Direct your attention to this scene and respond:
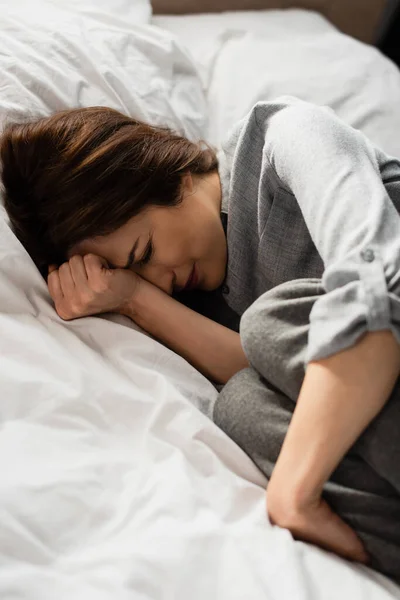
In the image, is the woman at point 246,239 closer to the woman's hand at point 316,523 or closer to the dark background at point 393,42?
the woman's hand at point 316,523

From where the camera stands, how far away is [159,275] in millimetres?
930

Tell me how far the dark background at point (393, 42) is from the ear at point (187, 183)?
1294 mm

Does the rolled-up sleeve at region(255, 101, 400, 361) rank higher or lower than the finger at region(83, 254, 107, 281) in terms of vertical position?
higher

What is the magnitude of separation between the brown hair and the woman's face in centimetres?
2

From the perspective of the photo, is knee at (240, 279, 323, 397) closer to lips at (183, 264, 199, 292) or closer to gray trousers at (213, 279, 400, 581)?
gray trousers at (213, 279, 400, 581)

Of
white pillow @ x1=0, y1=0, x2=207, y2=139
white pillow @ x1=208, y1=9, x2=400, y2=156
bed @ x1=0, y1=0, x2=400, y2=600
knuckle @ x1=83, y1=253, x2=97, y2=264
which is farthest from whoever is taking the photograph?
white pillow @ x1=208, y1=9, x2=400, y2=156

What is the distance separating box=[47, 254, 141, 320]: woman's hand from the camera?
84cm

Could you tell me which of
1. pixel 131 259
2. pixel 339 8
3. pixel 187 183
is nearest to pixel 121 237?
pixel 131 259

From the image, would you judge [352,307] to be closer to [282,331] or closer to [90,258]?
[282,331]

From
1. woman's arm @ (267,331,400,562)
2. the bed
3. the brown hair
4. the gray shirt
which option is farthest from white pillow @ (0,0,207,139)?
woman's arm @ (267,331,400,562)

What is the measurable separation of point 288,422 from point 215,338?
9.5 inches

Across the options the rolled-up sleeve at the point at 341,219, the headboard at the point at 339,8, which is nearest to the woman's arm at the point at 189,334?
the rolled-up sleeve at the point at 341,219

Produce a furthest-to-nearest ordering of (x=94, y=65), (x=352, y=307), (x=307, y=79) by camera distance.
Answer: (x=307, y=79)
(x=94, y=65)
(x=352, y=307)

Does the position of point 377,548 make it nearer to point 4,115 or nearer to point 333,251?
point 333,251
